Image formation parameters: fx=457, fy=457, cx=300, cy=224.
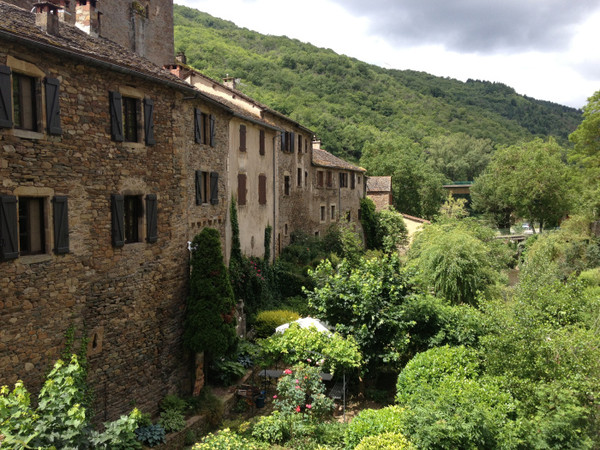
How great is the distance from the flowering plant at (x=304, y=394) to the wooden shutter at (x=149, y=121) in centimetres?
785

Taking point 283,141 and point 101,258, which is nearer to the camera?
point 101,258

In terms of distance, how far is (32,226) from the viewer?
9695 mm

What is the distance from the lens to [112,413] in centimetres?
1152

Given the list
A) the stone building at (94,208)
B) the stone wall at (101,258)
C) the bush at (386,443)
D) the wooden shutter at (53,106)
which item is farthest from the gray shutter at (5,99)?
the bush at (386,443)

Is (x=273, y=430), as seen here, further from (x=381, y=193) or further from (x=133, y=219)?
(x=381, y=193)

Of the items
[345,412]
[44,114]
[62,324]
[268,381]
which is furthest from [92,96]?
[345,412]

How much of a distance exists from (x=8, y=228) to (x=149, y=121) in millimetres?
4876

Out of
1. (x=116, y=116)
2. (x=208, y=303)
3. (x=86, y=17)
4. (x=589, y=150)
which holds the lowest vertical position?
(x=208, y=303)

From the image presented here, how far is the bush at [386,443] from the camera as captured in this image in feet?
33.9

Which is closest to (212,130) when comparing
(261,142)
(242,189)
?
(242,189)

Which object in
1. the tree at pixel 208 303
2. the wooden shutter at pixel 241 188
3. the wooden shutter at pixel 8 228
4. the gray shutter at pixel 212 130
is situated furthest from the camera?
the wooden shutter at pixel 241 188

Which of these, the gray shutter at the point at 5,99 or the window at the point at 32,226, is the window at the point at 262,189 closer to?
the window at the point at 32,226

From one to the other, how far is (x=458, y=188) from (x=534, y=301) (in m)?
59.4

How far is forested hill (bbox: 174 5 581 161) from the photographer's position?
67.0 m
